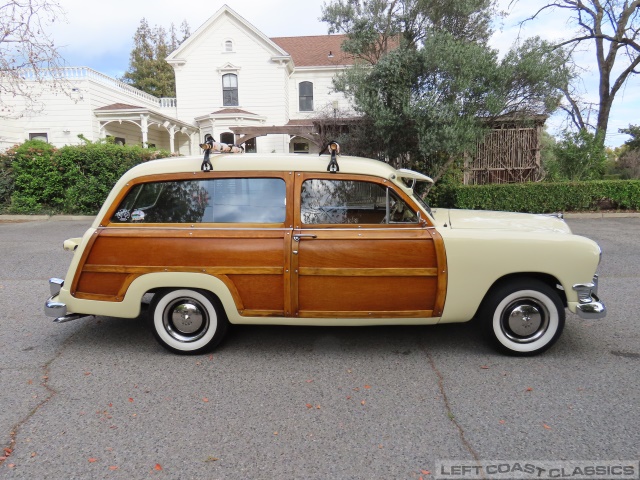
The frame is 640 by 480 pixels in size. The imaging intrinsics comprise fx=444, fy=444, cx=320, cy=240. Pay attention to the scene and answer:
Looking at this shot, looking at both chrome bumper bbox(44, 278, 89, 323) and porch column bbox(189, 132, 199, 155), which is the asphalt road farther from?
porch column bbox(189, 132, 199, 155)

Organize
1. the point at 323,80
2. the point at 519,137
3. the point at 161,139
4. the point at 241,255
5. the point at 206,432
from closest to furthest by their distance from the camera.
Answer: the point at 206,432 < the point at 241,255 < the point at 519,137 < the point at 323,80 < the point at 161,139

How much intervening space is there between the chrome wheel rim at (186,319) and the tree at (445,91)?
9440 millimetres

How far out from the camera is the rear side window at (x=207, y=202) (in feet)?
13.0

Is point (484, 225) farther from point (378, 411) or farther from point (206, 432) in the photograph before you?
point (206, 432)

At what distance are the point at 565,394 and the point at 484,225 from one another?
1.54 m

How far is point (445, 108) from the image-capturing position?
38.5ft

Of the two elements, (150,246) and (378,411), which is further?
(150,246)

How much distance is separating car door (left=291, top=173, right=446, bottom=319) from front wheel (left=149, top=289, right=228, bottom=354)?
746mm

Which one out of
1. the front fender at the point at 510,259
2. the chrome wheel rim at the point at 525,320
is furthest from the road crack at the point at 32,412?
the chrome wheel rim at the point at 525,320

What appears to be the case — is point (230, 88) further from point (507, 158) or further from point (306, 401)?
point (306, 401)

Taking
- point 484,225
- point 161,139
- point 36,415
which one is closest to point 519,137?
point 484,225

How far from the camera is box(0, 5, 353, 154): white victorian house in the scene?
69.5 ft

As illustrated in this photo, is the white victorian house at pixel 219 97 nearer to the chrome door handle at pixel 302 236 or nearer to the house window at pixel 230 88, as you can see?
the house window at pixel 230 88

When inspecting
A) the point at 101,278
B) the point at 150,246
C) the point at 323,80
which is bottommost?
the point at 101,278
